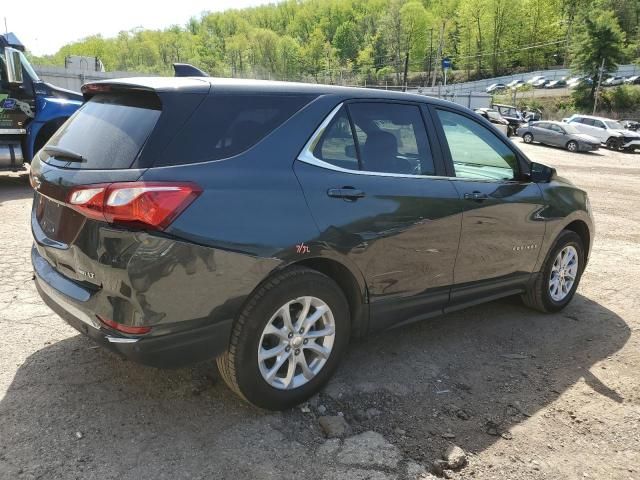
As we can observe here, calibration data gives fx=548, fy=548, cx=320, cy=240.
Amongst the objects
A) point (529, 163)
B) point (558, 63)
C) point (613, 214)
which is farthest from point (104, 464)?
point (558, 63)

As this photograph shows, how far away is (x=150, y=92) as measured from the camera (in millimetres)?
2764

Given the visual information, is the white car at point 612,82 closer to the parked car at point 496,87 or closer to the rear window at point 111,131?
the parked car at point 496,87

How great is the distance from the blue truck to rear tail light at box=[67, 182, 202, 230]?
322 inches

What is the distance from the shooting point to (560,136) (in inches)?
1112

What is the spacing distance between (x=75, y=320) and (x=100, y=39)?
146603mm

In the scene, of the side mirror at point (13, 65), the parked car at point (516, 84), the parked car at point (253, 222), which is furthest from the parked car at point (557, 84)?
the parked car at point (253, 222)

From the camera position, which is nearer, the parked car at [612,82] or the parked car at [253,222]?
the parked car at [253,222]

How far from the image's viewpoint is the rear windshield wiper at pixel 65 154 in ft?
9.14

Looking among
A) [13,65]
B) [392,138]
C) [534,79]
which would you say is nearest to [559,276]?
[392,138]

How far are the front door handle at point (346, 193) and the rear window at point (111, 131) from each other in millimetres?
982

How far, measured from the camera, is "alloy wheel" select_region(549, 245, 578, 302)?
188 inches

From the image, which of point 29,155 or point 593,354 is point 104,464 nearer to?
point 593,354

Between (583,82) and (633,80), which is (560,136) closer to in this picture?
(583,82)

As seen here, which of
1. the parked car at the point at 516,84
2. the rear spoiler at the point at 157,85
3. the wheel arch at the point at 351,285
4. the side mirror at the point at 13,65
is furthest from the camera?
the parked car at the point at 516,84
